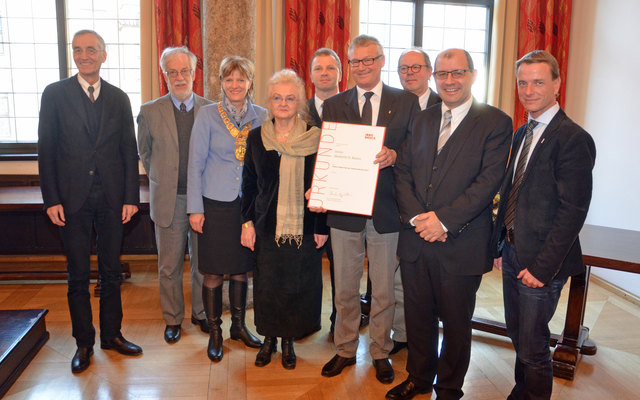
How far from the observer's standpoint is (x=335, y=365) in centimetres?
254

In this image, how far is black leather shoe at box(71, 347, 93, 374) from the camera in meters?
2.53

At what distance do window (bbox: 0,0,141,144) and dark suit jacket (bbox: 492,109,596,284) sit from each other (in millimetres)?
4087

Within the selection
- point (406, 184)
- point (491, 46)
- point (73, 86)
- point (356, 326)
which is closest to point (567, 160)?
point (406, 184)

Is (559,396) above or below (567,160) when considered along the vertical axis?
below

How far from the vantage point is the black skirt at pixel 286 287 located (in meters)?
2.47

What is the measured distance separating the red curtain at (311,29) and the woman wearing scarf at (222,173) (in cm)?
192

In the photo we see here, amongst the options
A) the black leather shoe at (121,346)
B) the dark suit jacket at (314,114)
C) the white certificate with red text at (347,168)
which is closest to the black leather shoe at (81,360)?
the black leather shoe at (121,346)

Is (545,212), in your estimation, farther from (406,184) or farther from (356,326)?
(356,326)

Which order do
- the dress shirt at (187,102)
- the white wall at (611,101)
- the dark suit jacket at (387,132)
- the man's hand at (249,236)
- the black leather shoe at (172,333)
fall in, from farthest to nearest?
the white wall at (611,101), the black leather shoe at (172,333), the dress shirt at (187,102), the man's hand at (249,236), the dark suit jacket at (387,132)

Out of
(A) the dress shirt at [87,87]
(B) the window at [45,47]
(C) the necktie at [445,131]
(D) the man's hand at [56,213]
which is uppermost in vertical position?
(B) the window at [45,47]

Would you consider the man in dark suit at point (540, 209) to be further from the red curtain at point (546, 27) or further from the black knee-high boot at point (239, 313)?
the red curtain at point (546, 27)

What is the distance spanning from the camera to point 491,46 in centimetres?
493

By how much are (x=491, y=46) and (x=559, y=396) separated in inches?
144

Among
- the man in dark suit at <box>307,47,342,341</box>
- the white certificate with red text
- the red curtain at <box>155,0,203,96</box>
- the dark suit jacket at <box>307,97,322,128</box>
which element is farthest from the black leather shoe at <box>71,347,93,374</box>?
the red curtain at <box>155,0,203,96</box>
